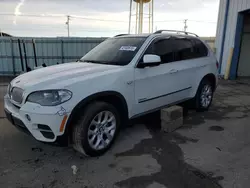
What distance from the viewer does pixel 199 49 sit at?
4852 millimetres

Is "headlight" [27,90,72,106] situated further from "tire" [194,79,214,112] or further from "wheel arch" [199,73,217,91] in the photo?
"wheel arch" [199,73,217,91]

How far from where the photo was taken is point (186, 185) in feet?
8.09

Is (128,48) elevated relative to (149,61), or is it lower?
elevated

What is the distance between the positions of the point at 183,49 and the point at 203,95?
131cm

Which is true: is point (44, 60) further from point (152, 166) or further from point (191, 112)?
point (152, 166)

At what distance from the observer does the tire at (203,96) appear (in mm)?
4875

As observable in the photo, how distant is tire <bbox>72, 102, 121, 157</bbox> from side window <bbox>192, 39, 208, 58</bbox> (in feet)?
8.54

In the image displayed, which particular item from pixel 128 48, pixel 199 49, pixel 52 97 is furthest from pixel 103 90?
pixel 199 49

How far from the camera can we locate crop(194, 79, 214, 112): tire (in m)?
4.88

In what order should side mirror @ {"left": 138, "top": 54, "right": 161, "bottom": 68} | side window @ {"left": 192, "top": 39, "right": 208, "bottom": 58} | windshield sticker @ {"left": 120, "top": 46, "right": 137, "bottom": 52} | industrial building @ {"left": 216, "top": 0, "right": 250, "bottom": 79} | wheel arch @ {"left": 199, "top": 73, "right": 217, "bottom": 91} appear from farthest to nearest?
industrial building @ {"left": 216, "top": 0, "right": 250, "bottom": 79} < wheel arch @ {"left": 199, "top": 73, "right": 217, "bottom": 91} < side window @ {"left": 192, "top": 39, "right": 208, "bottom": 58} < windshield sticker @ {"left": 120, "top": 46, "right": 137, "bottom": 52} < side mirror @ {"left": 138, "top": 54, "right": 161, "bottom": 68}

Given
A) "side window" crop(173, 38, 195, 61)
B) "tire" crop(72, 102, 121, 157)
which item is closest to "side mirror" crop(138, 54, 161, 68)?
"tire" crop(72, 102, 121, 157)

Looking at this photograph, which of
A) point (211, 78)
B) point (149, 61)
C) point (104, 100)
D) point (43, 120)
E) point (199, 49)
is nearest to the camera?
point (43, 120)

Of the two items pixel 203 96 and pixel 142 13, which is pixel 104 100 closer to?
pixel 203 96

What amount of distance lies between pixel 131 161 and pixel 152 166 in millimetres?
309
